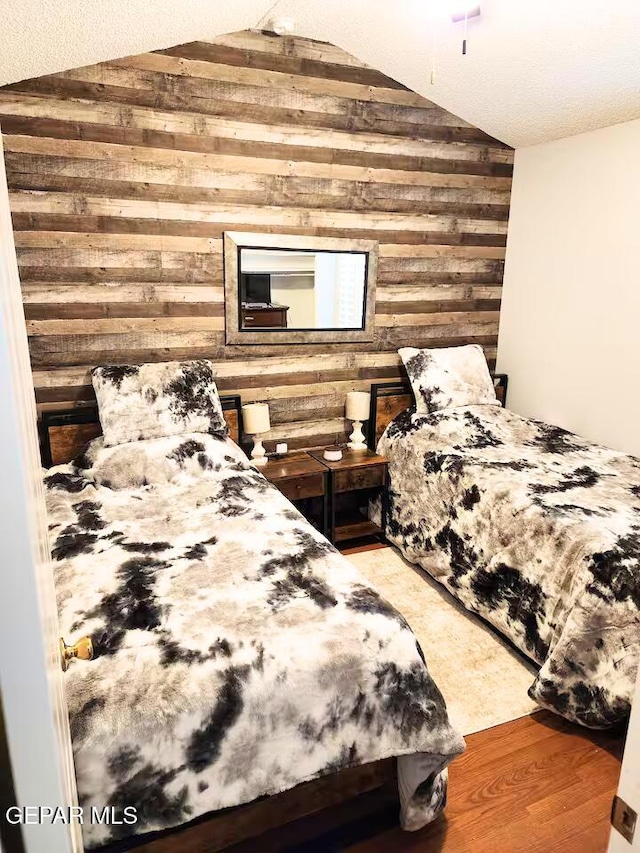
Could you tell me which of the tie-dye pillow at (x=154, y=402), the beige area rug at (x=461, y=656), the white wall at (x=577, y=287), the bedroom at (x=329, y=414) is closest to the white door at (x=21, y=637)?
the bedroom at (x=329, y=414)

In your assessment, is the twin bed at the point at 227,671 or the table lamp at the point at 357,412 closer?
the twin bed at the point at 227,671

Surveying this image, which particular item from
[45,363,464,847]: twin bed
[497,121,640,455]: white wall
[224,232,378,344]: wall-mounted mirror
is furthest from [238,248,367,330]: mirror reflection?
[45,363,464,847]: twin bed

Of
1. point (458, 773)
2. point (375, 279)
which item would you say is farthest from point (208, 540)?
point (375, 279)

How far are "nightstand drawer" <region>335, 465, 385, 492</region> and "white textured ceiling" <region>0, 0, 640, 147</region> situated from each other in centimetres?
228

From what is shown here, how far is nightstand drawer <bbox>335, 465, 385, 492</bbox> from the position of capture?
3305 millimetres

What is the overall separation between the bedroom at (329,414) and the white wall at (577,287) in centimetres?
2

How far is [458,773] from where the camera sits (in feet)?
6.13

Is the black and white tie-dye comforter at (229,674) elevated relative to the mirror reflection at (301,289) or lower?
lower

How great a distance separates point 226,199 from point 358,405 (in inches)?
57.2

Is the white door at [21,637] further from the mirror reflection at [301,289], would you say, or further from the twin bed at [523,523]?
the mirror reflection at [301,289]

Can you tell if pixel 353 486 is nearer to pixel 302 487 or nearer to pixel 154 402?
pixel 302 487

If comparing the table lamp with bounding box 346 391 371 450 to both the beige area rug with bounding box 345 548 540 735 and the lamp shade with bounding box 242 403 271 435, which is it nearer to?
the lamp shade with bounding box 242 403 271 435

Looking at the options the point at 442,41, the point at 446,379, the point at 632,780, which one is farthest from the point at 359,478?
the point at 632,780

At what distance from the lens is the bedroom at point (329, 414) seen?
57.1 inches
